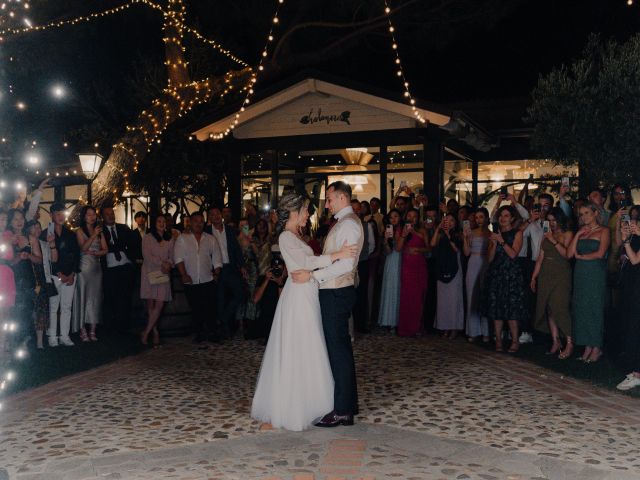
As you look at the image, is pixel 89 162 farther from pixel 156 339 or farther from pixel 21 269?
pixel 21 269

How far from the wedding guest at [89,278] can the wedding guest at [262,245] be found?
2.26m

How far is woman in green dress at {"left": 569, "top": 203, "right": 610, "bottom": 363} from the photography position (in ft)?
27.3

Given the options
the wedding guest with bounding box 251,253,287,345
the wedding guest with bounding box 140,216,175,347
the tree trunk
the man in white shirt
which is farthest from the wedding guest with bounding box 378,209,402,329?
the tree trunk

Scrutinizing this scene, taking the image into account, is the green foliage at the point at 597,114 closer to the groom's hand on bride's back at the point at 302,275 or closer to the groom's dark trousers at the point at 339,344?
the groom's dark trousers at the point at 339,344

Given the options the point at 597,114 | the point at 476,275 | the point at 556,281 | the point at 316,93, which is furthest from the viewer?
the point at 316,93

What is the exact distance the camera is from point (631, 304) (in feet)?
24.5

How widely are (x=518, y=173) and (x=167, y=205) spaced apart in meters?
9.33

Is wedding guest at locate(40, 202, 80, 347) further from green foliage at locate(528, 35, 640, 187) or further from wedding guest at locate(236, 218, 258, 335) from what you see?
green foliage at locate(528, 35, 640, 187)

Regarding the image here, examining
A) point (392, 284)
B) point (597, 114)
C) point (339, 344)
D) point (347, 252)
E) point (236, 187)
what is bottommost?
point (339, 344)

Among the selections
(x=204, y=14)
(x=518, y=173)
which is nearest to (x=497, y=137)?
(x=518, y=173)

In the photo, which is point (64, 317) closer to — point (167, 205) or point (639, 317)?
point (639, 317)

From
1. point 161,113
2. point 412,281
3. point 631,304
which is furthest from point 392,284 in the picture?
point 161,113

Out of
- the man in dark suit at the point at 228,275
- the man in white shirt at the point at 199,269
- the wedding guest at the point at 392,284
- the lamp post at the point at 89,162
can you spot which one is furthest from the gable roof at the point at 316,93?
the man in white shirt at the point at 199,269

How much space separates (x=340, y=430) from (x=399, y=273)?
17.8 feet
